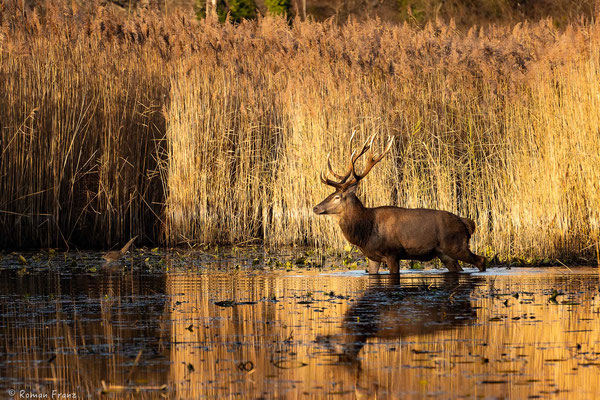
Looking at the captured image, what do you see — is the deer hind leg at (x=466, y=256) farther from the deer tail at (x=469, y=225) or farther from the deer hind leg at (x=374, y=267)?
the deer hind leg at (x=374, y=267)

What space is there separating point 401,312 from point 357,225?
2.78 meters

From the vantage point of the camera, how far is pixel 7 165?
11.6m

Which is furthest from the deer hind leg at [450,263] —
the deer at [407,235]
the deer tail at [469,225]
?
the deer tail at [469,225]

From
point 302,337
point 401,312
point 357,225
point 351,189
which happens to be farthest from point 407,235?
point 302,337

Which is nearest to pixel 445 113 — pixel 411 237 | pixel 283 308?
pixel 411 237

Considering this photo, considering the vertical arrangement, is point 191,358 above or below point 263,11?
below

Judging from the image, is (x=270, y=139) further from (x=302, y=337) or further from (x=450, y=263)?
(x=302, y=337)

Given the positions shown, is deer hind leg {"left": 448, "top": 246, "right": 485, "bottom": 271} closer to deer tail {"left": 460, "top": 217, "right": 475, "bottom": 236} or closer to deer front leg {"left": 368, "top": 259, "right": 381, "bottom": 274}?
deer tail {"left": 460, "top": 217, "right": 475, "bottom": 236}

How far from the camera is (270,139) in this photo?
1309cm

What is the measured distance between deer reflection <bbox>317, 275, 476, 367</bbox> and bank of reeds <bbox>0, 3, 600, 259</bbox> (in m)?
2.48

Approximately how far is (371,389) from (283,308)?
8.47 feet

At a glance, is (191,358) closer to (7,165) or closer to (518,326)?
(518,326)

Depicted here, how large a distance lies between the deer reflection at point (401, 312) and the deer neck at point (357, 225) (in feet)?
2.24

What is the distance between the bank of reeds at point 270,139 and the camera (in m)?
10.7
